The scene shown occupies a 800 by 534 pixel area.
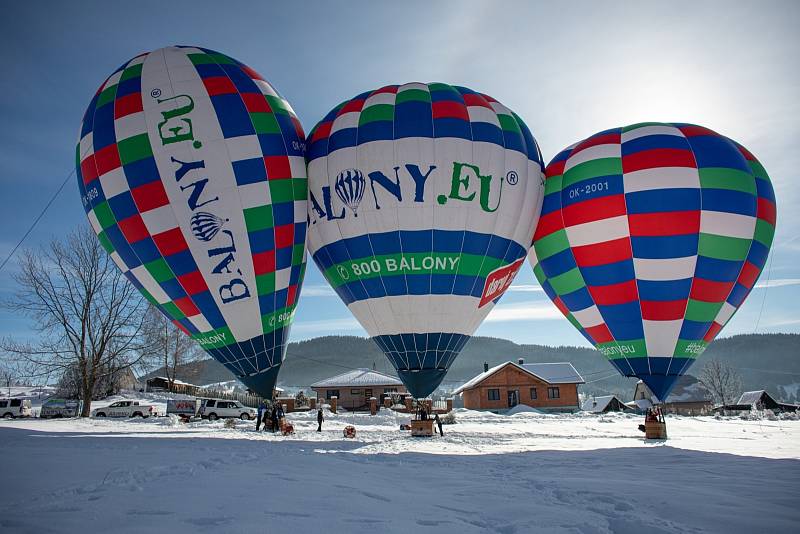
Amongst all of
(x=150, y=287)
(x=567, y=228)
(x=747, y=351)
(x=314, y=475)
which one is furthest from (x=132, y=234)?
(x=747, y=351)

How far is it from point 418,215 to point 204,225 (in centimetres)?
600

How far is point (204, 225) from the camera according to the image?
14.4 metres

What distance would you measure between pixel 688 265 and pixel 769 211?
12.5ft

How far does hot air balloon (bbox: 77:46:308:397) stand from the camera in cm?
1441

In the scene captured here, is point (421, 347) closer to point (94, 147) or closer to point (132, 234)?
point (132, 234)

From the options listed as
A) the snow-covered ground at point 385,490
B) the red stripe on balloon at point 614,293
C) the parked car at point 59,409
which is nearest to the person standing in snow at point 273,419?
the snow-covered ground at point 385,490

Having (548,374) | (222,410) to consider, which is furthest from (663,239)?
(548,374)

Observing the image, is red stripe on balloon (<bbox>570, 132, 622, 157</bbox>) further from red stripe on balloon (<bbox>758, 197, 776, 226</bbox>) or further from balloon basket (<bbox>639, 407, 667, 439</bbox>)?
balloon basket (<bbox>639, 407, 667, 439</bbox>)

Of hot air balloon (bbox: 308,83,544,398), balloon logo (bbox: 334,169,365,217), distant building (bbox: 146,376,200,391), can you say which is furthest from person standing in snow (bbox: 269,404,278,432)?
distant building (bbox: 146,376,200,391)

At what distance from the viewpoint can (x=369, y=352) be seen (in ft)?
445

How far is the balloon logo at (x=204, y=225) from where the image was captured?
14.3 m

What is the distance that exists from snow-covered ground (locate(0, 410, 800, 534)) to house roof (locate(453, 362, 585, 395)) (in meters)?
31.7

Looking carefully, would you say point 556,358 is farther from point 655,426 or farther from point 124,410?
point 655,426

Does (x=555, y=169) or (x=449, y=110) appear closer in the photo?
(x=449, y=110)
